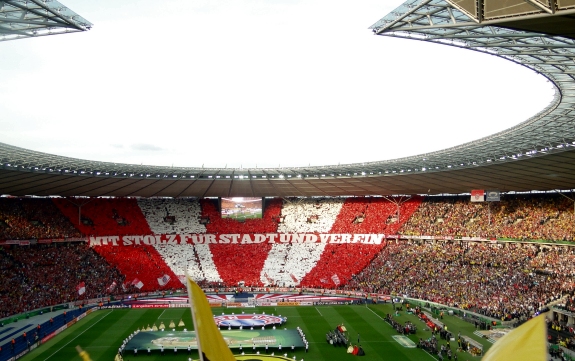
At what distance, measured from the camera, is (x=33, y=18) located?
16.3 meters

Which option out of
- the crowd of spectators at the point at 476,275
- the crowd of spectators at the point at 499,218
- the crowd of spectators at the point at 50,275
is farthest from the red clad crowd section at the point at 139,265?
the crowd of spectators at the point at 499,218

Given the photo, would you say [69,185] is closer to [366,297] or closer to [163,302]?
[163,302]

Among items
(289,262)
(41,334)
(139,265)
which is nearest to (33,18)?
(41,334)

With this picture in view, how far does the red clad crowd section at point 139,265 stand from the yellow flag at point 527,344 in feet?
161

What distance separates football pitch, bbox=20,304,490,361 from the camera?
98.3 feet

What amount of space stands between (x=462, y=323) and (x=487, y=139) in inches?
583

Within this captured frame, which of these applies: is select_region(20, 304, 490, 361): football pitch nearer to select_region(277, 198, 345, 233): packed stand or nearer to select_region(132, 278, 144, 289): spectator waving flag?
select_region(132, 278, 144, 289): spectator waving flag

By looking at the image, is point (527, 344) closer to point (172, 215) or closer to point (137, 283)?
point (137, 283)

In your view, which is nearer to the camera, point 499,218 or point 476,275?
point 476,275

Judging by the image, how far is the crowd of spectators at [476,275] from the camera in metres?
39.2

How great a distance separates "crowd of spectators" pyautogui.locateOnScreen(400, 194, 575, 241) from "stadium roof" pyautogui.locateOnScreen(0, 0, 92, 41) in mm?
43366

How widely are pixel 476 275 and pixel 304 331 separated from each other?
18986mm

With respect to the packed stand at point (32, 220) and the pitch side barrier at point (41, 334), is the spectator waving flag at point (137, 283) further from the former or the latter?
the packed stand at point (32, 220)

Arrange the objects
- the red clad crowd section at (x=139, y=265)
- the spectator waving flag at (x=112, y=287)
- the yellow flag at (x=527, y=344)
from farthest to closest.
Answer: the red clad crowd section at (x=139, y=265) → the spectator waving flag at (x=112, y=287) → the yellow flag at (x=527, y=344)
